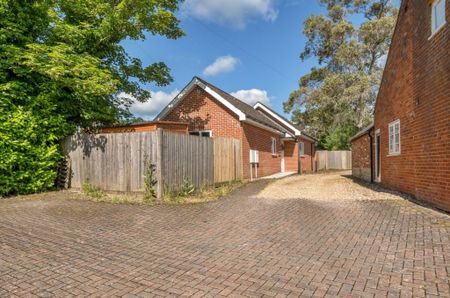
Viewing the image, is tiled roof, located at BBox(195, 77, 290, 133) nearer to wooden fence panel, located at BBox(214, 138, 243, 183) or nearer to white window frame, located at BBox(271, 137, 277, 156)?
white window frame, located at BBox(271, 137, 277, 156)

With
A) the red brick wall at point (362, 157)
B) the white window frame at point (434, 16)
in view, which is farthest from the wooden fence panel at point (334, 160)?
the white window frame at point (434, 16)

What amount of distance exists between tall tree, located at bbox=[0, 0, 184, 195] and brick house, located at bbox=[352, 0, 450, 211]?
9677mm

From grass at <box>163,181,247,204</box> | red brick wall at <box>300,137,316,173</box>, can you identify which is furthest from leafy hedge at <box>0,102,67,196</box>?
red brick wall at <box>300,137,316,173</box>

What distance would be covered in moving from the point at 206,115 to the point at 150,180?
7766 mm

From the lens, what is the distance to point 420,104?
29.0ft

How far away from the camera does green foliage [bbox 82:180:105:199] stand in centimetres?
1000

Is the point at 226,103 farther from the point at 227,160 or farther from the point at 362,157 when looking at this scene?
the point at 362,157

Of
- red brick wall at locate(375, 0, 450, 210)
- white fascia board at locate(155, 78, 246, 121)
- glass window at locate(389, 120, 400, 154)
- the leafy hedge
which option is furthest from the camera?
white fascia board at locate(155, 78, 246, 121)

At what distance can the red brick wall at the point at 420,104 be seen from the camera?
7297 millimetres

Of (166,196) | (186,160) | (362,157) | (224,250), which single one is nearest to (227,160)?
(186,160)

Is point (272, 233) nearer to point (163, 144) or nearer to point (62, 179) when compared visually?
point (163, 144)

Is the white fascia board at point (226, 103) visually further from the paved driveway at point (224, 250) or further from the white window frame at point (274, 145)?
the paved driveway at point (224, 250)

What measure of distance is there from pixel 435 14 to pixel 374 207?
5325 mm

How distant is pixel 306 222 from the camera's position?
6895 millimetres
